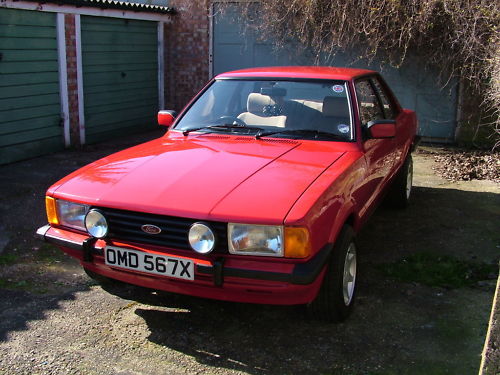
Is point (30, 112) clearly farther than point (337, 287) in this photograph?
Yes

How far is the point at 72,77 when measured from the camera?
30.2ft

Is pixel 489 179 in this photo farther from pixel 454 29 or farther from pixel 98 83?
pixel 98 83

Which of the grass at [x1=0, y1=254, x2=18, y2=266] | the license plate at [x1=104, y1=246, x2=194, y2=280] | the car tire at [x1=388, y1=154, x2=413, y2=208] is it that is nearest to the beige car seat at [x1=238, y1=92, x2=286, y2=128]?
the license plate at [x1=104, y1=246, x2=194, y2=280]

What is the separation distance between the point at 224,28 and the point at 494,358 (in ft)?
32.5

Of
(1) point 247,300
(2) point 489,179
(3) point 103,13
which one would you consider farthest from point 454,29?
(1) point 247,300

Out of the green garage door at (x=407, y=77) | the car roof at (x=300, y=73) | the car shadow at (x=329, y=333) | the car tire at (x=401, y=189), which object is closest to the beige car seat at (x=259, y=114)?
the car roof at (x=300, y=73)

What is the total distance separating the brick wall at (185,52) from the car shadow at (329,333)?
26.7ft

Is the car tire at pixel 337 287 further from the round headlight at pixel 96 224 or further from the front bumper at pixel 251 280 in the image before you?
the round headlight at pixel 96 224

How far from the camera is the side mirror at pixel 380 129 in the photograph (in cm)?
409

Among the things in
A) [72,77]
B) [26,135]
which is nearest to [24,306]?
[26,135]

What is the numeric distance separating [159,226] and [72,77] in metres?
6.99

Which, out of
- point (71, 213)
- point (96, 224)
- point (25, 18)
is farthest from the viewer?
point (25, 18)

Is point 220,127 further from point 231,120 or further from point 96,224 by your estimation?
point 96,224

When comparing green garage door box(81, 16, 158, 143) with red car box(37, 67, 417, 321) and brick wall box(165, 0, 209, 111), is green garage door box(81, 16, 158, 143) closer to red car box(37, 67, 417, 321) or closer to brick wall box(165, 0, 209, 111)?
brick wall box(165, 0, 209, 111)
